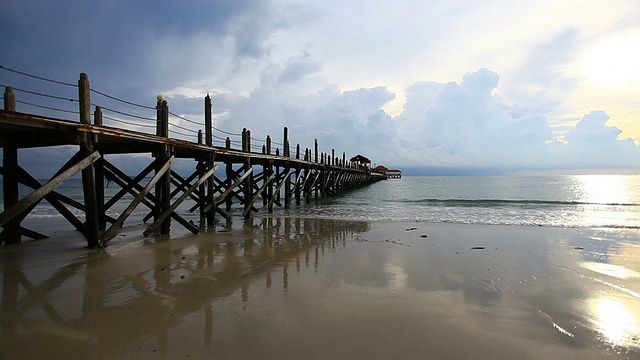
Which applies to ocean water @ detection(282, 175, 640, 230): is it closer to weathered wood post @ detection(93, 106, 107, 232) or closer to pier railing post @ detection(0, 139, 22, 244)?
weathered wood post @ detection(93, 106, 107, 232)

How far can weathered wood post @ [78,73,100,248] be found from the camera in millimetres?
6723

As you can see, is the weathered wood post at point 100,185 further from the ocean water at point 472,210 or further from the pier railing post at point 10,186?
the ocean water at point 472,210

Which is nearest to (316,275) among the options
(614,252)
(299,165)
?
(614,252)

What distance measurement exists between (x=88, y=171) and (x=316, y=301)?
584 cm

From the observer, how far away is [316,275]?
18.1ft

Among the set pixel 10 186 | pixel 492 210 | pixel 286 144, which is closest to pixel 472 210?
pixel 492 210

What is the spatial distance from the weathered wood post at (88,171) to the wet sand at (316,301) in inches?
18.6

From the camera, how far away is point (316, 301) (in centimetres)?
432

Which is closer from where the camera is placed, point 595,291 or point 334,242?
point 595,291

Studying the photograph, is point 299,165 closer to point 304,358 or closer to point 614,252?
point 614,252

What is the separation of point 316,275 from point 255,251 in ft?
7.55

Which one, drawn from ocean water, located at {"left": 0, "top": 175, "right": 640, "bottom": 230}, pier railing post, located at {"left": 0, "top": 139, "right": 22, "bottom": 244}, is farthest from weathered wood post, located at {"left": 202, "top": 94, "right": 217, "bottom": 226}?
pier railing post, located at {"left": 0, "top": 139, "right": 22, "bottom": 244}

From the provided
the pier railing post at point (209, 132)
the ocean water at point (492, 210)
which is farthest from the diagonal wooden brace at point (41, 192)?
the ocean water at point (492, 210)

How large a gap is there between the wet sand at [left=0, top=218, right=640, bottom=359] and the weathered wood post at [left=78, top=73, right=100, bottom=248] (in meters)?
0.47
